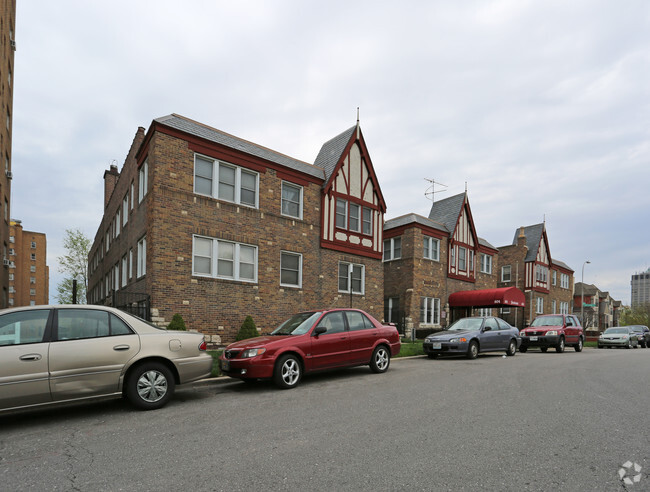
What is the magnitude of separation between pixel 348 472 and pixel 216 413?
9.96 feet

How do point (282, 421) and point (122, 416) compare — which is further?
point (122, 416)

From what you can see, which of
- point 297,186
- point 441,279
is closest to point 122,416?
point 297,186

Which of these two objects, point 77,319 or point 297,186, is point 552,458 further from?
point 297,186

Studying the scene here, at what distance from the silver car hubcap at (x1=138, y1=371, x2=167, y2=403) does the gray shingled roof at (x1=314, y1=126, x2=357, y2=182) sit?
14.5 metres

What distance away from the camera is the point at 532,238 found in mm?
39719

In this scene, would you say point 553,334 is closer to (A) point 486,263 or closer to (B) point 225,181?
(A) point 486,263

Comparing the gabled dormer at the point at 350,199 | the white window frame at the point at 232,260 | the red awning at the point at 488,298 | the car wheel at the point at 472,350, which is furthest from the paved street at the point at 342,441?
the red awning at the point at 488,298

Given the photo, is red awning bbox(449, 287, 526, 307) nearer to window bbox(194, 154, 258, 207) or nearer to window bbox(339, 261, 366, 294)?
window bbox(339, 261, 366, 294)

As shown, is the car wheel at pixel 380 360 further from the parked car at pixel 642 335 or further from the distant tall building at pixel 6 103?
the parked car at pixel 642 335

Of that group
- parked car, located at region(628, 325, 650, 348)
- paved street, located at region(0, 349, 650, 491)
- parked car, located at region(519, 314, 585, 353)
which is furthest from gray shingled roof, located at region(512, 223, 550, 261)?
paved street, located at region(0, 349, 650, 491)

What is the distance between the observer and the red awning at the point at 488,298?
2517 cm

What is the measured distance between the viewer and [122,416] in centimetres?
620

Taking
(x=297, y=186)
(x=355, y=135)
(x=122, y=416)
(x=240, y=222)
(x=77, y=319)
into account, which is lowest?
(x=122, y=416)

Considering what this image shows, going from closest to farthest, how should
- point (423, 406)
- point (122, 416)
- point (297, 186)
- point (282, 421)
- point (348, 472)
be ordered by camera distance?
point (348, 472) < point (282, 421) < point (122, 416) < point (423, 406) < point (297, 186)
